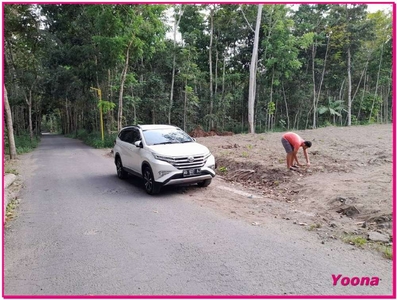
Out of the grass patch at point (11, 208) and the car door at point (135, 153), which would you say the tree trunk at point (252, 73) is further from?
the grass patch at point (11, 208)

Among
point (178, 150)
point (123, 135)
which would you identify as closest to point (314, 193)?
point (178, 150)

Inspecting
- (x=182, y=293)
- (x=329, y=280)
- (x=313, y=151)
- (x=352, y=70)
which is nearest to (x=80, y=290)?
(x=182, y=293)

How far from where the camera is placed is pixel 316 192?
6684 millimetres

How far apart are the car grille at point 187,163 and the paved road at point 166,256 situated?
3.16ft

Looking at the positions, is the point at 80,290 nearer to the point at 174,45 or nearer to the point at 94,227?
the point at 94,227

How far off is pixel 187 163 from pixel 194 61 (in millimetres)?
25857

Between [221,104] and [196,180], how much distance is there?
23865 millimetres

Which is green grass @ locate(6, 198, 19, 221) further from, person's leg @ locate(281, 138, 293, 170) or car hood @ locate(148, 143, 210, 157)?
person's leg @ locate(281, 138, 293, 170)

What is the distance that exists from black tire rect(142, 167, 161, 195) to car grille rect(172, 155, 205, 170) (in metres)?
0.69

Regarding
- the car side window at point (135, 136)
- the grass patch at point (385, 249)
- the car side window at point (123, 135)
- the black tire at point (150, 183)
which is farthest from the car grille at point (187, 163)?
the grass patch at point (385, 249)

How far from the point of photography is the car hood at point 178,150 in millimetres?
7105

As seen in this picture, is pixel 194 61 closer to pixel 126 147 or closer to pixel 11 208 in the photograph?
pixel 126 147

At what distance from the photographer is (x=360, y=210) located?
18.2ft

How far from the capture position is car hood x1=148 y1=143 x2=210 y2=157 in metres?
7.11
